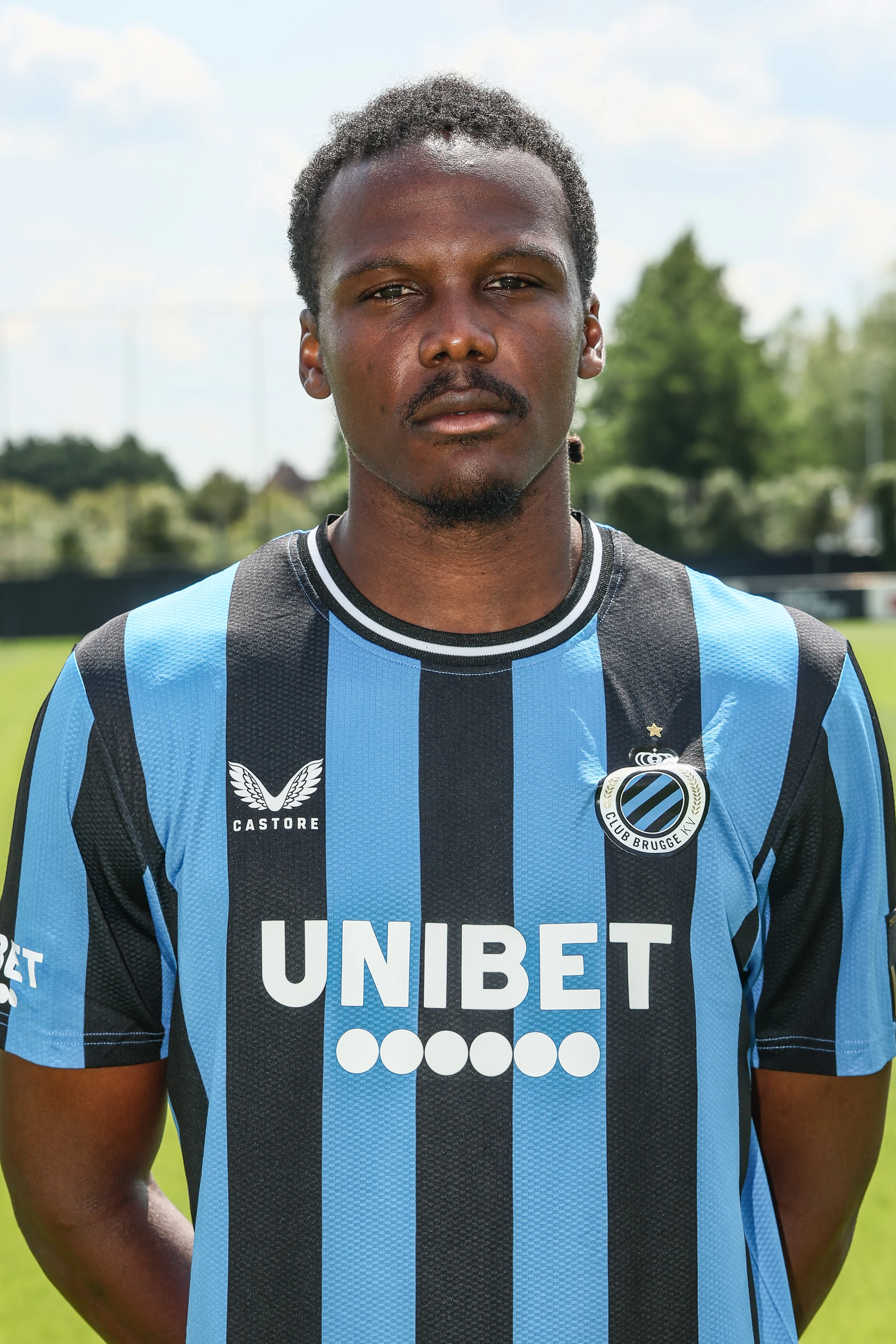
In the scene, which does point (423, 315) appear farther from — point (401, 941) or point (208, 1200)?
point (208, 1200)

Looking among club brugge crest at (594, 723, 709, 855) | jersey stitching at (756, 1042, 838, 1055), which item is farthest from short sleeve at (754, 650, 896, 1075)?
club brugge crest at (594, 723, 709, 855)

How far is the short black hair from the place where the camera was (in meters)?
1.49

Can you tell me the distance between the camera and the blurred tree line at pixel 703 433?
32812mm

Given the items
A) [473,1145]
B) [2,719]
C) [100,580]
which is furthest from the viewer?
[100,580]

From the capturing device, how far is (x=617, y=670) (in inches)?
58.3

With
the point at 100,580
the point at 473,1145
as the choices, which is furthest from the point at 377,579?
the point at 100,580

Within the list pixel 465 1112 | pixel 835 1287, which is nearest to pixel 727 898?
pixel 465 1112

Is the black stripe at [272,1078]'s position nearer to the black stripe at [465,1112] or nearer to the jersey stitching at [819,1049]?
the black stripe at [465,1112]

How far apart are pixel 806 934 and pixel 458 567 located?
1.84 feet

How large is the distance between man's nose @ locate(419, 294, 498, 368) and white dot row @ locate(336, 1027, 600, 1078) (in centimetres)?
69

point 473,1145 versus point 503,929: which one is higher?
point 503,929

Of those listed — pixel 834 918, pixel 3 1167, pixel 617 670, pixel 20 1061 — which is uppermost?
pixel 617 670

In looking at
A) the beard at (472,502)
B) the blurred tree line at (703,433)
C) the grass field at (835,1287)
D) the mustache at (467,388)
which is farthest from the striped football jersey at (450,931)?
the blurred tree line at (703,433)

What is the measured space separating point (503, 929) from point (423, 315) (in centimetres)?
64
